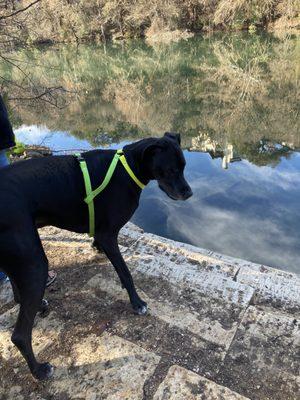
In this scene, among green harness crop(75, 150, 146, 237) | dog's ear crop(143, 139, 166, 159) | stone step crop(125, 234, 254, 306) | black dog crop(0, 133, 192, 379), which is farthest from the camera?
stone step crop(125, 234, 254, 306)

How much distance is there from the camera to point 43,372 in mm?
2588

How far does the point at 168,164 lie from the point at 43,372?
6.06ft

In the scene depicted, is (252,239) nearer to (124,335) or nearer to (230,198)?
(230,198)

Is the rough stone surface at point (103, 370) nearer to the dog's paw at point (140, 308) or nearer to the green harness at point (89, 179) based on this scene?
the dog's paw at point (140, 308)

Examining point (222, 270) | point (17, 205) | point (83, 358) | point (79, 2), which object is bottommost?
point (222, 270)

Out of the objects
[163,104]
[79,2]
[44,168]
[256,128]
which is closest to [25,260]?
[44,168]

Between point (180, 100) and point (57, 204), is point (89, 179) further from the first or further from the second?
point (180, 100)

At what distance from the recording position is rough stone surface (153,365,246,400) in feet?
7.91

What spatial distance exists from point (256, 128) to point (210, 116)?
1.96m

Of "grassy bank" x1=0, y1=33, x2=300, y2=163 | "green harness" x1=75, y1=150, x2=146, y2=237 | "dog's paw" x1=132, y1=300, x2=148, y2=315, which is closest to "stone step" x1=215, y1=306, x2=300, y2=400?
"dog's paw" x1=132, y1=300, x2=148, y2=315

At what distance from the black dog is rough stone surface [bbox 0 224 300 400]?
0.75ft

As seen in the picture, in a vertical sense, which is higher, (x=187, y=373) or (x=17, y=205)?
(x=17, y=205)

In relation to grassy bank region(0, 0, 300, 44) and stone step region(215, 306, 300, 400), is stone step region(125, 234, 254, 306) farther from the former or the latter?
grassy bank region(0, 0, 300, 44)

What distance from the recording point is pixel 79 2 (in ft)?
120
